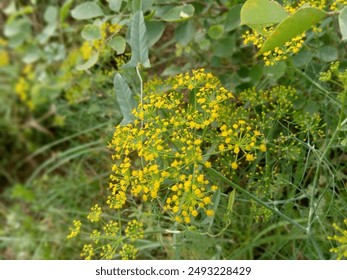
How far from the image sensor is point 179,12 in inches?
68.6

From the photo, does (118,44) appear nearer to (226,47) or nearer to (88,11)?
(88,11)

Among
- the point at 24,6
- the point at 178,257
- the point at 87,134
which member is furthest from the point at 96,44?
the point at 24,6

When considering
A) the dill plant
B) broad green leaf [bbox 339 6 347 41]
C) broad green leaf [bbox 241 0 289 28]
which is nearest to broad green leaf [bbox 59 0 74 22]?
the dill plant

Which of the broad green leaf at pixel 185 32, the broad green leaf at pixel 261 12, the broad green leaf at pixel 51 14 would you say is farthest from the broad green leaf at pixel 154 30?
the broad green leaf at pixel 51 14

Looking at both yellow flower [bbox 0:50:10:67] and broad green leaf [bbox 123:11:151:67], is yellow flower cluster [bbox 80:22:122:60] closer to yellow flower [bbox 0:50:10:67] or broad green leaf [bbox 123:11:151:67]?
broad green leaf [bbox 123:11:151:67]

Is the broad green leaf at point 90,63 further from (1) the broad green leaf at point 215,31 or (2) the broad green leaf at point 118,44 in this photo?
(1) the broad green leaf at point 215,31

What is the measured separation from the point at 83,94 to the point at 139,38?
77cm

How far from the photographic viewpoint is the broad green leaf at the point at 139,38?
1.49m

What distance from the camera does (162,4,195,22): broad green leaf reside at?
68.2 inches

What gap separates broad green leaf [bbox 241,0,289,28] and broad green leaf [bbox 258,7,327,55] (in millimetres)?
59

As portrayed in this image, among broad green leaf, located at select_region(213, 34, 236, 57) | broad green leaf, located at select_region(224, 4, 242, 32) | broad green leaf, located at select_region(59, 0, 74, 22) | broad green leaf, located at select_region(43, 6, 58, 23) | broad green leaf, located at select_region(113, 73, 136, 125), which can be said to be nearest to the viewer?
broad green leaf, located at select_region(113, 73, 136, 125)

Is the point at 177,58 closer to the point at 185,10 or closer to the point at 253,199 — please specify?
the point at 185,10

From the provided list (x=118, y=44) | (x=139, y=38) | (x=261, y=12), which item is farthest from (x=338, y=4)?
(x=118, y=44)

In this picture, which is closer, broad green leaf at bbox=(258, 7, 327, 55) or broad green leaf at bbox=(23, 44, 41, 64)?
broad green leaf at bbox=(258, 7, 327, 55)
